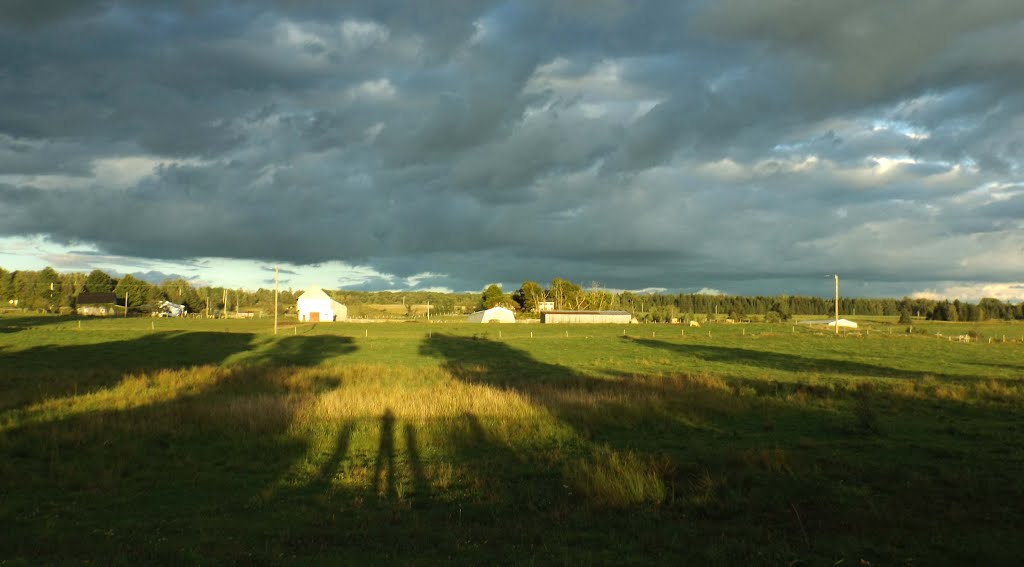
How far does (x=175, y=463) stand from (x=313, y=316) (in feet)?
405

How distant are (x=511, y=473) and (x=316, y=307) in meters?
130

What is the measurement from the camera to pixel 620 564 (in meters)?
7.96

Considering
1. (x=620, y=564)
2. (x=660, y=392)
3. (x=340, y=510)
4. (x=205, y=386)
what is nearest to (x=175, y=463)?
(x=340, y=510)

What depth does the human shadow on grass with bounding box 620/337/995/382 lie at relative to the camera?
37.2m

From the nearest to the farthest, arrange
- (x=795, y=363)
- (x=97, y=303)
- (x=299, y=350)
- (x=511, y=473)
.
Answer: (x=511, y=473), (x=795, y=363), (x=299, y=350), (x=97, y=303)

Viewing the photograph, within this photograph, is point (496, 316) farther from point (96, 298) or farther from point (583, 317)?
point (96, 298)

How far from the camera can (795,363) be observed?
152 ft

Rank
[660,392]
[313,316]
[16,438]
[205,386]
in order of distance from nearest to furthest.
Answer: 1. [16,438]
2. [660,392]
3. [205,386]
4. [313,316]

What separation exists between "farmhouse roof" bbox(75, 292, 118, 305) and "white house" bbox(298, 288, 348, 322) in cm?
6571

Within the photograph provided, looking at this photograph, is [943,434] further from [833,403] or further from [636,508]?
[636,508]

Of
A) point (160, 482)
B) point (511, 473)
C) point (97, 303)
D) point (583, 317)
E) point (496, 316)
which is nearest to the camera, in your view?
point (160, 482)

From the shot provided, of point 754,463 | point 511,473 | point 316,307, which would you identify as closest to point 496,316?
point 316,307

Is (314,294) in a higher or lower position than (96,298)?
higher

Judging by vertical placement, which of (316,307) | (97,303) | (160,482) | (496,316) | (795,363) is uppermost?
(97,303)
